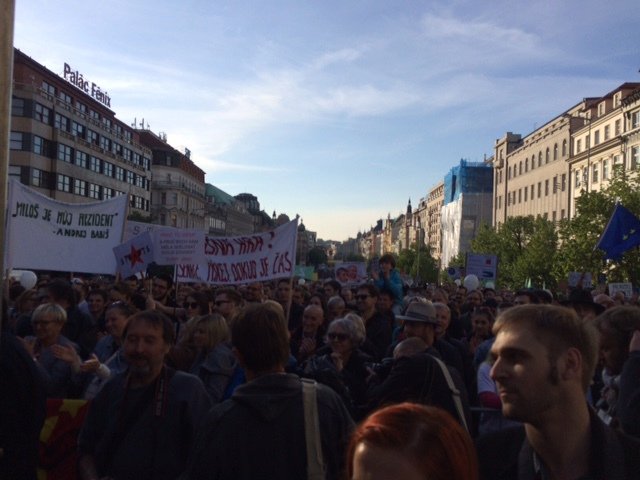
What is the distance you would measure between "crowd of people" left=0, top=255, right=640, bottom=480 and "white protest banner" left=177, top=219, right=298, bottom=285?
3.77 metres

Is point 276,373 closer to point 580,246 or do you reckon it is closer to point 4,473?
point 4,473

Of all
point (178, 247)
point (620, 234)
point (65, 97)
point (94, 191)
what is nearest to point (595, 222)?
point (620, 234)

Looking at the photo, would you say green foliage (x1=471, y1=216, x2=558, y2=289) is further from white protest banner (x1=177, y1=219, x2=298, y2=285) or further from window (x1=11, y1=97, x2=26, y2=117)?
window (x1=11, y1=97, x2=26, y2=117)

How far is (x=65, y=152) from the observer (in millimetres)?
60188

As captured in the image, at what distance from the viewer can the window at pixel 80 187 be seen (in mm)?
62500

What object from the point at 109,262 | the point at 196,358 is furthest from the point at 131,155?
the point at 196,358

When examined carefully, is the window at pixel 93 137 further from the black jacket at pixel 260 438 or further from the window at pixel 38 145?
the black jacket at pixel 260 438

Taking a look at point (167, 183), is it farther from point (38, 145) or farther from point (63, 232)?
point (63, 232)

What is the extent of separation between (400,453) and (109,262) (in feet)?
37.7

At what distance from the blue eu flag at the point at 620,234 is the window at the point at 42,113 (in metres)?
50.6

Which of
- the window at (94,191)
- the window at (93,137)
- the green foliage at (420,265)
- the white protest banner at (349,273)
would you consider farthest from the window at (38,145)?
the green foliage at (420,265)

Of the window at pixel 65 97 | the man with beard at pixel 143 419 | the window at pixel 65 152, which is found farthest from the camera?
the window at pixel 65 97

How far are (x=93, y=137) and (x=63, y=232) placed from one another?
191 feet

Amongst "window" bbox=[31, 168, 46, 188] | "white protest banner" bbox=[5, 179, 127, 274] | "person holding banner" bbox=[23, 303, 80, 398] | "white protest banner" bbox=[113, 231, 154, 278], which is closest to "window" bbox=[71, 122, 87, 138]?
"window" bbox=[31, 168, 46, 188]
